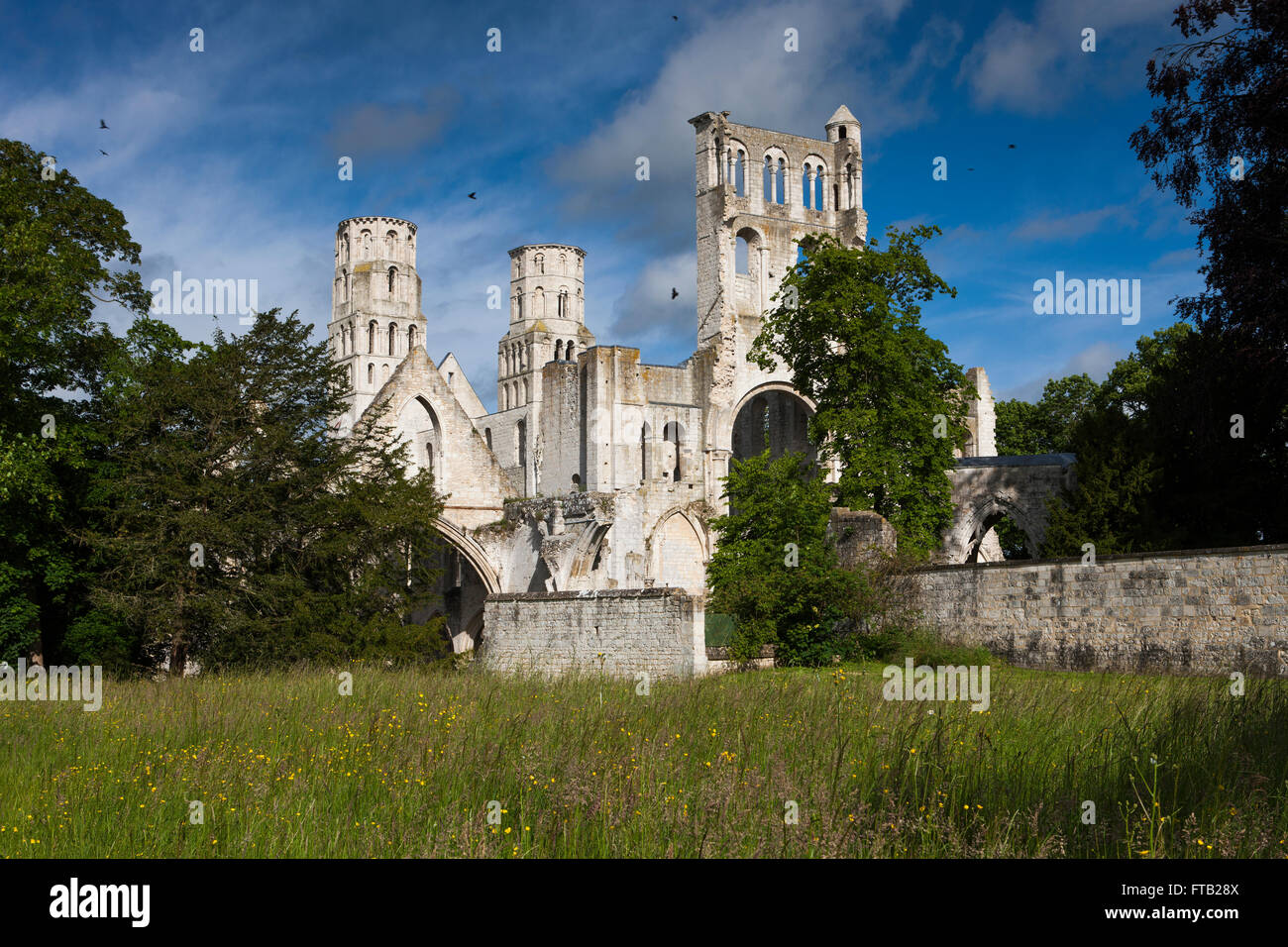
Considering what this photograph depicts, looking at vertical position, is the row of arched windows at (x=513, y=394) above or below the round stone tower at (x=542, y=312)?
below

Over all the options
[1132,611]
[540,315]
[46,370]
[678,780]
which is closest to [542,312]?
[540,315]

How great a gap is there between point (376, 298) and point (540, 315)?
1193 centimetres

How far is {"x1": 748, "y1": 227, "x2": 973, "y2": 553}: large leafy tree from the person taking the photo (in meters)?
26.0

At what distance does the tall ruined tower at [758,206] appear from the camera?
4291cm

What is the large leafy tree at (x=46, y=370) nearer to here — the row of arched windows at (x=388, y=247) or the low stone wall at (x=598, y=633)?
the low stone wall at (x=598, y=633)

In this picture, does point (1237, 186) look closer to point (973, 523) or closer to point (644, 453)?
point (973, 523)

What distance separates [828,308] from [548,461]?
57.9 feet

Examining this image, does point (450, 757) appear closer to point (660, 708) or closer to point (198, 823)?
point (198, 823)

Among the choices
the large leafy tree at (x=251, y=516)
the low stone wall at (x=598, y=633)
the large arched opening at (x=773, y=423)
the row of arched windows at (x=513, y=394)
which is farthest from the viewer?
the row of arched windows at (x=513, y=394)

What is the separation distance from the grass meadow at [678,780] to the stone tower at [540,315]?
76.7 metres

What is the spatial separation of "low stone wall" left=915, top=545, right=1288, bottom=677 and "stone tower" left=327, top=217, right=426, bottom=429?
71.1 metres

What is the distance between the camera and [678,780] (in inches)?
305

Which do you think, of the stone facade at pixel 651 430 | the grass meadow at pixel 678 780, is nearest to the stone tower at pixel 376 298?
the stone facade at pixel 651 430

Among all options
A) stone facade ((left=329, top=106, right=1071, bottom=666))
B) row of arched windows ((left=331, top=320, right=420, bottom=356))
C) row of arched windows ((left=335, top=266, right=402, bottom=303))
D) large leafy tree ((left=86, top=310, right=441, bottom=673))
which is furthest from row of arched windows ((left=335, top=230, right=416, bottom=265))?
large leafy tree ((left=86, top=310, right=441, bottom=673))
